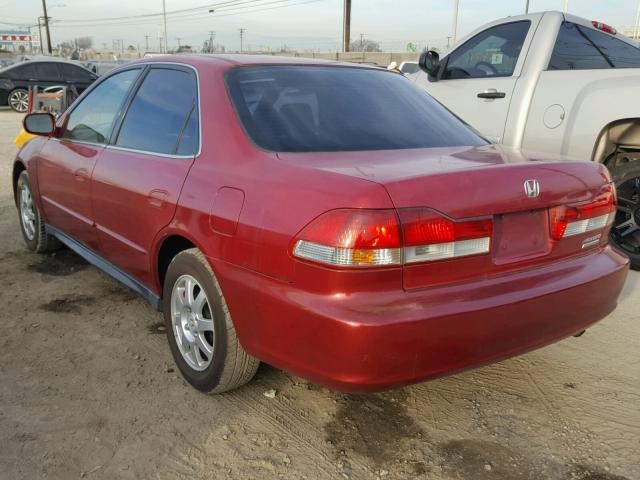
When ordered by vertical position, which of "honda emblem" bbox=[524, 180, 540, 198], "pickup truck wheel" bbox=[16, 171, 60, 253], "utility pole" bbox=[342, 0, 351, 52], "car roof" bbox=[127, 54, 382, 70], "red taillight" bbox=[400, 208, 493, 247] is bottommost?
"pickup truck wheel" bbox=[16, 171, 60, 253]

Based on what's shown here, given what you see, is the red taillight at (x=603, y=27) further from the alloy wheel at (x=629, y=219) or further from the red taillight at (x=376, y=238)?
the red taillight at (x=376, y=238)

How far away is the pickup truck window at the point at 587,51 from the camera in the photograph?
5125 millimetres

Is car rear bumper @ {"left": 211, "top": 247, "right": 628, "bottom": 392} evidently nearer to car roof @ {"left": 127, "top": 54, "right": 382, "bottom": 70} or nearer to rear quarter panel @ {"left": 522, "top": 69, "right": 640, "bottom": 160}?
car roof @ {"left": 127, "top": 54, "right": 382, "bottom": 70}

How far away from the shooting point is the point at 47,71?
20.8 m

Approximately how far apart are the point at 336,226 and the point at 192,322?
1.18 m

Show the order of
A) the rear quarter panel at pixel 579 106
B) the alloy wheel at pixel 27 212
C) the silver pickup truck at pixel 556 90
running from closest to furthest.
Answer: the rear quarter panel at pixel 579 106
the silver pickup truck at pixel 556 90
the alloy wheel at pixel 27 212

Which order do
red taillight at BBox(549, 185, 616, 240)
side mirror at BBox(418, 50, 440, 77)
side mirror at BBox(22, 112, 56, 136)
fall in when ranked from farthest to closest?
side mirror at BBox(418, 50, 440, 77)
side mirror at BBox(22, 112, 56, 136)
red taillight at BBox(549, 185, 616, 240)

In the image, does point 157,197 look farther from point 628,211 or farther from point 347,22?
point 347,22

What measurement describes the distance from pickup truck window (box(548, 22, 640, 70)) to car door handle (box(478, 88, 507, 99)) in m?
0.45

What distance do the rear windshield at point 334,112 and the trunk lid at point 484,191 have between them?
17 cm

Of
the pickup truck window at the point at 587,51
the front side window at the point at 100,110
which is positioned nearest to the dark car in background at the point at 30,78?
the front side window at the point at 100,110

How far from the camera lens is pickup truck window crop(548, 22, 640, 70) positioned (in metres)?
5.12

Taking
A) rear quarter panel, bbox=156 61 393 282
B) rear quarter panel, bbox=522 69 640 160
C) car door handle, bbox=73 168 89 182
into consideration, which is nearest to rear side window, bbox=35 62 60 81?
car door handle, bbox=73 168 89 182

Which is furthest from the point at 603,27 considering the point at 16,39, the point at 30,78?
the point at 16,39
